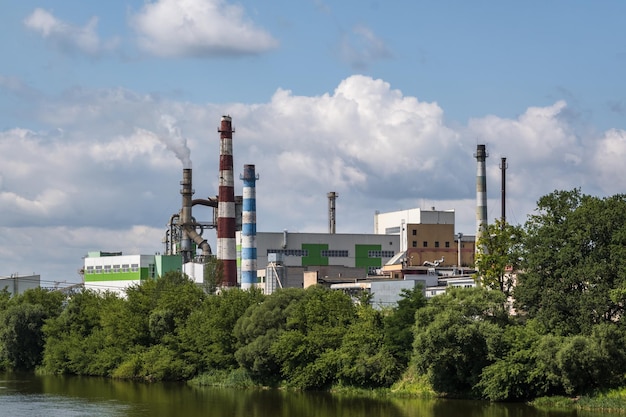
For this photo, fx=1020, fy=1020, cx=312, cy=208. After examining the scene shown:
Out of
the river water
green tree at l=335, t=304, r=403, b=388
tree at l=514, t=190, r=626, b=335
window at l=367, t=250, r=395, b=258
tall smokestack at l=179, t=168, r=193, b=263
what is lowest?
the river water

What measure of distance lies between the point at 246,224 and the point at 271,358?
3608 centimetres

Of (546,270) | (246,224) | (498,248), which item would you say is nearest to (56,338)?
(246,224)

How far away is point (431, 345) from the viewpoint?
49.3 meters

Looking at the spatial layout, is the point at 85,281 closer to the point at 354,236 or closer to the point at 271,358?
the point at 354,236

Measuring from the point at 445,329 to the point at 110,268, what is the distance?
7341 centimetres

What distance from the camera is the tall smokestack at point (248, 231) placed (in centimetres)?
9269

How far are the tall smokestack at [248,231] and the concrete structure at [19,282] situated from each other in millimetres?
35820

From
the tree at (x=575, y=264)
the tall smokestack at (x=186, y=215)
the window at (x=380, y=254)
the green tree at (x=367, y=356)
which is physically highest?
the tall smokestack at (x=186, y=215)

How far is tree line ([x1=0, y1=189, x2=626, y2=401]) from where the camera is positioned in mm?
48000

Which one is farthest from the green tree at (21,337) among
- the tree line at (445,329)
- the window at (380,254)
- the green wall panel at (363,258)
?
the window at (380,254)

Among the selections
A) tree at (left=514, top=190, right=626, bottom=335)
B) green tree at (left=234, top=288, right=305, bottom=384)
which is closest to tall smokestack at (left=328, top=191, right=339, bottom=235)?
green tree at (left=234, top=288, right=305, bottom=384)

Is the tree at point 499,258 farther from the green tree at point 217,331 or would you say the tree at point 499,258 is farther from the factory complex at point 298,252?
the factory complex at point 298,252

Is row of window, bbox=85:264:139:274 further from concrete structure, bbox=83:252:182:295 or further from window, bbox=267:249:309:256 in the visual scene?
window, bbox=267:249:309:256

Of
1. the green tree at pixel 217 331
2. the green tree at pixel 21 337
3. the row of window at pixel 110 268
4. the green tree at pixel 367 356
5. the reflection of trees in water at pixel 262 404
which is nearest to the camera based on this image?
the reflection of trees in water at pixel 262 404
